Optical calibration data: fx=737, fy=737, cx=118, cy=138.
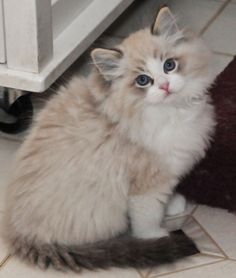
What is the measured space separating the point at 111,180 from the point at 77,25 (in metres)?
0.67

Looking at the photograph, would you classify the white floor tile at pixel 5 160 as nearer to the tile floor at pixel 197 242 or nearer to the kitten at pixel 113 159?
the tile floor at pixel 197 242

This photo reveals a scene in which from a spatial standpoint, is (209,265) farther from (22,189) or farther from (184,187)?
(22,189)

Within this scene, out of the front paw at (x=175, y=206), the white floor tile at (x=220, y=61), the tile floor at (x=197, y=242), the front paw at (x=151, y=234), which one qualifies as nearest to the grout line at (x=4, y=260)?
the tile floor at (x=197, y=242)

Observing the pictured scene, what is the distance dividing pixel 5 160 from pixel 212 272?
74 centimetres

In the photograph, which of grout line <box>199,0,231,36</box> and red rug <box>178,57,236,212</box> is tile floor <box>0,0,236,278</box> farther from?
grout line <box>199,0,231,36</box>

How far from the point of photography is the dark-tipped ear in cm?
172

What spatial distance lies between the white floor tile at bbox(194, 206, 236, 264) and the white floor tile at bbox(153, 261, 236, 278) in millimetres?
41

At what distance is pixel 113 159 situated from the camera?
1773mm

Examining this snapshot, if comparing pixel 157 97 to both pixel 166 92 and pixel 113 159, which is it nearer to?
pixel 166 92

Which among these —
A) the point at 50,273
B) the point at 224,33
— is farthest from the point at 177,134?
the point at 224,33

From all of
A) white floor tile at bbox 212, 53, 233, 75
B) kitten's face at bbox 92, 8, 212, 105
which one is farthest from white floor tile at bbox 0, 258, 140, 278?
white floor tile at bbox 212, 53, 233, 75

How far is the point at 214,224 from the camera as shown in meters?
1.96

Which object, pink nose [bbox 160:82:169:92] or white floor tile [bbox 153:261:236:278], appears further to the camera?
white floor tile [bbox 153:261:236:278]

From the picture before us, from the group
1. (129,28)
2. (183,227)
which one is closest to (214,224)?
(183,227)
